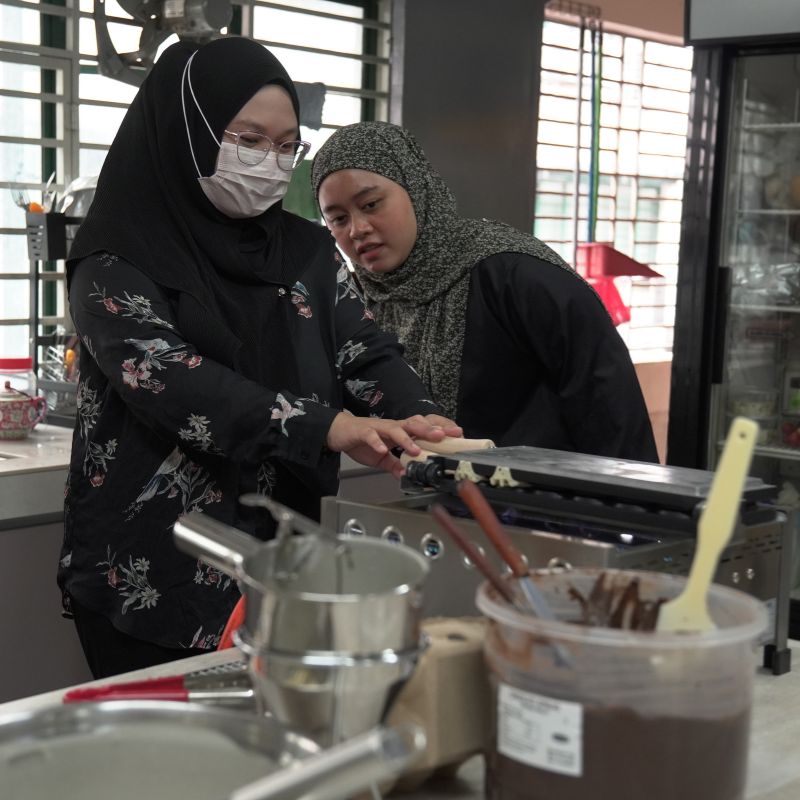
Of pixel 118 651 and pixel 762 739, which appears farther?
pixel 118 651

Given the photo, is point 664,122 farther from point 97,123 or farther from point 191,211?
point 191,211

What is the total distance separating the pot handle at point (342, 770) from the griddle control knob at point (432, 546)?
0.55 m

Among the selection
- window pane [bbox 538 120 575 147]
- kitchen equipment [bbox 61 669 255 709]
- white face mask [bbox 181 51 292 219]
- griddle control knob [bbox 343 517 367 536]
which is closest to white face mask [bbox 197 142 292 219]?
white face mask [bbox 181 51 292 219]

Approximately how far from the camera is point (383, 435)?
4.59ft

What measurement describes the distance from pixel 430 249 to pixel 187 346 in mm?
881

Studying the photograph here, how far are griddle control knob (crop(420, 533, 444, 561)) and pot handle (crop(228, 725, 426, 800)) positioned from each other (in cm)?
55

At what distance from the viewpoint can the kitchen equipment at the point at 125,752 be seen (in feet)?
2.33

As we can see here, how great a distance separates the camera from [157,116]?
5.75 ft

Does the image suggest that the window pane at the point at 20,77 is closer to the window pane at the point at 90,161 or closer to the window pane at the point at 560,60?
the window pane at the point at 90,161

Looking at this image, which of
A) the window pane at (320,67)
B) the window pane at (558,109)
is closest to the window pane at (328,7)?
the window pane at (320,67)

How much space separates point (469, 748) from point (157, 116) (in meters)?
1.18

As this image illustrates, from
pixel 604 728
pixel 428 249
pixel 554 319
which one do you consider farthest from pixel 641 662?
pixel 428 249

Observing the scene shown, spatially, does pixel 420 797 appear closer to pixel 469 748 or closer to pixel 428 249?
pixel 469 748

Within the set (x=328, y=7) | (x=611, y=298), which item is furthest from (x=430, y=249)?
(x=611, y=298)
